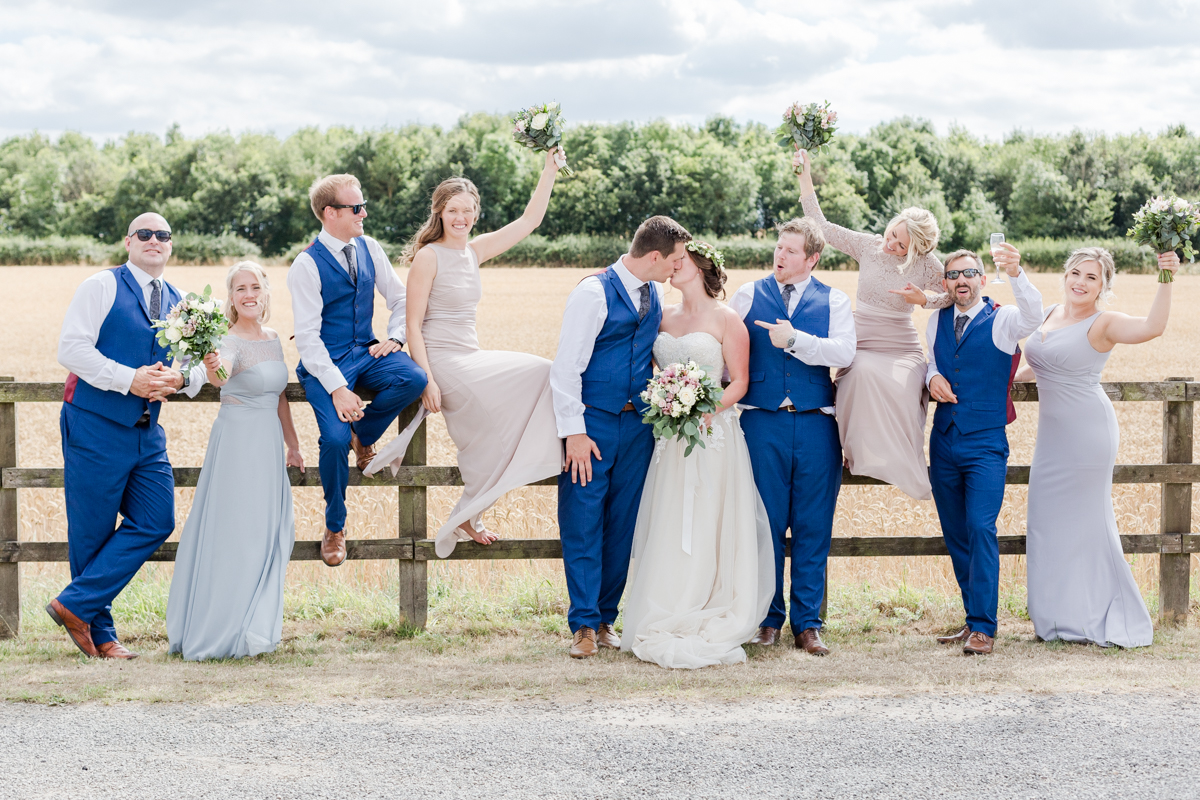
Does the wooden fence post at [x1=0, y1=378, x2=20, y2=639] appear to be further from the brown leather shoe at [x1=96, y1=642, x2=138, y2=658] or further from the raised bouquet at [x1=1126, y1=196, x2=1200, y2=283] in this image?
the raised bouquet at [x1=1126, y1=196, x2=1200, y2=283]

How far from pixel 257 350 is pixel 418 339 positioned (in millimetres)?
877

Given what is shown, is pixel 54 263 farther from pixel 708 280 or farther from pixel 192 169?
pixel 708 280

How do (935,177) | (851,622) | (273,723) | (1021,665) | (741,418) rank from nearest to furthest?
(273,723) < (1021,665) < (741,418) < (851,622) < (935,177)

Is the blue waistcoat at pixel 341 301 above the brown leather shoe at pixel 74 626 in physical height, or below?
above

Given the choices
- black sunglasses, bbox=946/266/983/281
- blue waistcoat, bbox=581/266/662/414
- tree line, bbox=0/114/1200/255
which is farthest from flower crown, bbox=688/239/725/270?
tree line, bbox=0/114/1200/255

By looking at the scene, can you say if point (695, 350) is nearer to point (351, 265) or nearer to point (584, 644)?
point (584, 644)

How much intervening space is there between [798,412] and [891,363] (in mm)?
658

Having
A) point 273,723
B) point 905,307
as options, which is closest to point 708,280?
point 905,307

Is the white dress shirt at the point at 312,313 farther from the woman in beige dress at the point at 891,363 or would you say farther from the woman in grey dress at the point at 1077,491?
the woman in grey dress at the point at 1077,491

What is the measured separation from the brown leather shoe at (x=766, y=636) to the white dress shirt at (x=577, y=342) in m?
1.56

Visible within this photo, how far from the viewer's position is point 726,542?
231 inches

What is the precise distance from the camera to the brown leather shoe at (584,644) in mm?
5750

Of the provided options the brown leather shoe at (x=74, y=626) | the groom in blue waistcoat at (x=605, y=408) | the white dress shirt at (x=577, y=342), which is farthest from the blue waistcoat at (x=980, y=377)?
the brown leather shoe at (x=74, y=626)

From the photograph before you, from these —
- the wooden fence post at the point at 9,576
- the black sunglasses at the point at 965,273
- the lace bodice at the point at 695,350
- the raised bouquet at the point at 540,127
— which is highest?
the raised bouquet at the point at 540,127
